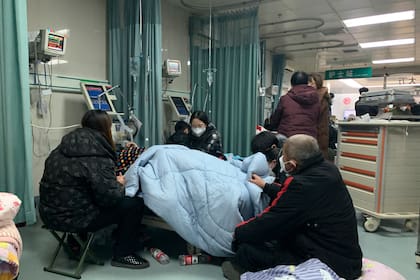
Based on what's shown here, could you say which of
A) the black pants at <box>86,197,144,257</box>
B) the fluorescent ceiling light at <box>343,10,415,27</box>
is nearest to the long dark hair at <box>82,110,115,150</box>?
the black pants at <box>86,197,144,257</box>

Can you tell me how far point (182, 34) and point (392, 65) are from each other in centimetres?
676

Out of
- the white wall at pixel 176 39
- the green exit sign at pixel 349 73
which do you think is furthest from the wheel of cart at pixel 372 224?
the green exit sign at pixel 349 73

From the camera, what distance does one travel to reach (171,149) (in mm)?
2227

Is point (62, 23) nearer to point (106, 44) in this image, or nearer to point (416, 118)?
point (106, 44)

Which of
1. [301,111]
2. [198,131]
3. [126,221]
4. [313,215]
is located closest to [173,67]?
[198,131]

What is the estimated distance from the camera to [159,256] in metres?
2.12

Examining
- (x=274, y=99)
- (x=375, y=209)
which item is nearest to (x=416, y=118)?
(x=375, y=209)

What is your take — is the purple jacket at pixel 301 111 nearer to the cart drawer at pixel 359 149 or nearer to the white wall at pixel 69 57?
the cart drawer at pixel 359 149

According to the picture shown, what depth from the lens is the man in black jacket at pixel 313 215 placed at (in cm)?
151

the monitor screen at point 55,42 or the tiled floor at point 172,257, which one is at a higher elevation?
the monitor screen at point 55,42

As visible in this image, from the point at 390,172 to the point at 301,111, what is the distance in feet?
2.98

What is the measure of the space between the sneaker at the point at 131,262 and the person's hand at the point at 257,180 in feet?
2.83

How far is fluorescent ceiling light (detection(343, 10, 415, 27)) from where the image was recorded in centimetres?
493

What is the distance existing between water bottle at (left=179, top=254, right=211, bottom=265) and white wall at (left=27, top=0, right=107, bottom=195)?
1.79 meters
